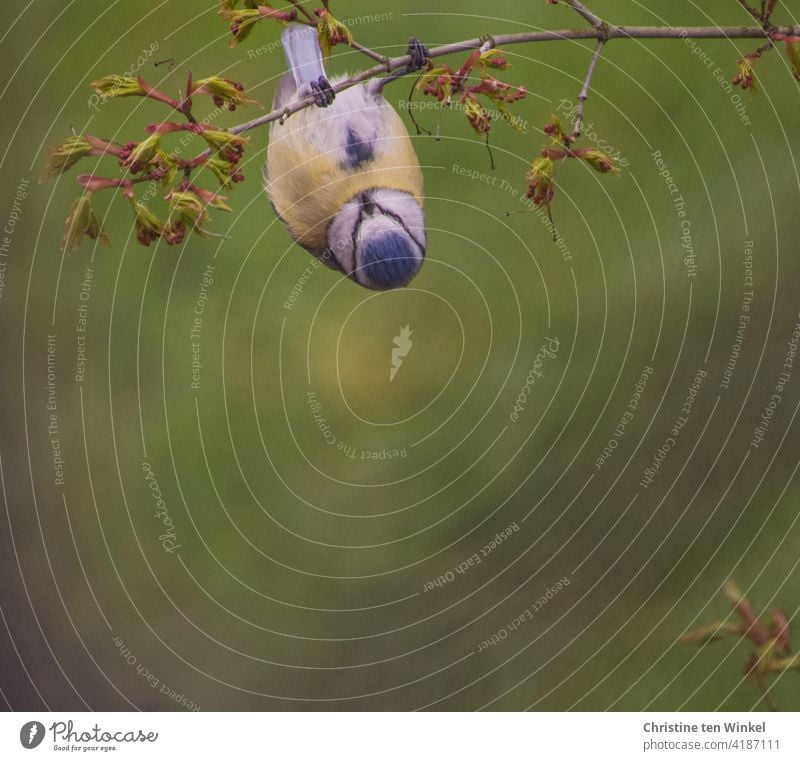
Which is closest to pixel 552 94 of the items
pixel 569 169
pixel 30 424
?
pixel 569 169

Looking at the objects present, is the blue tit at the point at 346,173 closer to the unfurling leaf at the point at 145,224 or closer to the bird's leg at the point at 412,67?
the bird's leg at the point at 412,67

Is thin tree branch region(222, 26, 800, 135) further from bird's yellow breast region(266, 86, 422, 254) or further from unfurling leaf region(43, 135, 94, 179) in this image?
unfurling leaf region(43, 135, 94, 179)

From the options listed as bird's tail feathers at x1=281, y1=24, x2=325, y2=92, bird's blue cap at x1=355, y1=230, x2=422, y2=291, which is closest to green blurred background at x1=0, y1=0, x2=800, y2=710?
bird's blue cap at x1=355, y1=230, x2=422, y2=291

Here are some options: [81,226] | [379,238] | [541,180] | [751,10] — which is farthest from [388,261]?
[751,10]

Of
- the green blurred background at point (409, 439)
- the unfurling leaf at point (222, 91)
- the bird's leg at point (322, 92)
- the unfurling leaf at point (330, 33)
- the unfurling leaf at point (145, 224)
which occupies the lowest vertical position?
the green blurred background at point (409, 439)

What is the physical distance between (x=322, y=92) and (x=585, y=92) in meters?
0.24

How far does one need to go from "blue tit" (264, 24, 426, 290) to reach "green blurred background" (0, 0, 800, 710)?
0.03 meters

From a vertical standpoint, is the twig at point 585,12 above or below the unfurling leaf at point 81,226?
above

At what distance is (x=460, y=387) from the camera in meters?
0.86

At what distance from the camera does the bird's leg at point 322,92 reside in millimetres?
816

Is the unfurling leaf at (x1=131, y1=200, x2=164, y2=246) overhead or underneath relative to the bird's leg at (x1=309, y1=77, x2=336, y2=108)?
underneath

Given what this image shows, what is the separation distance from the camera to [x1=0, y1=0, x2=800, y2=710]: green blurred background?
2.77 feet

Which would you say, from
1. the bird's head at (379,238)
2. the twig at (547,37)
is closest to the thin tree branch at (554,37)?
the twig at (547,37)

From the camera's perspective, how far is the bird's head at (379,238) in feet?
2.69
